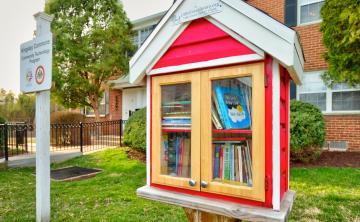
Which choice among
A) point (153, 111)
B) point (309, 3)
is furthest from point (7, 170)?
point (309, 3)

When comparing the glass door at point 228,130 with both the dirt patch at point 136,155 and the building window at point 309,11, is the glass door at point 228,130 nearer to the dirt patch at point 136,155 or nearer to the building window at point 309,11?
the dirt patch at point 136,155

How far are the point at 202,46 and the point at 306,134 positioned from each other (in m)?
5.11

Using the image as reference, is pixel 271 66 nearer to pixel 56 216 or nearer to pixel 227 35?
pixel 227 35

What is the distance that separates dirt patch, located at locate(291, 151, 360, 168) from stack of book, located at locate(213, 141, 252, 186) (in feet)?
16.9

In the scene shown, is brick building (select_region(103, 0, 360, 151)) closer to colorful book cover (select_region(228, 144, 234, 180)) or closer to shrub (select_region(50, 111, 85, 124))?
shrub (select_region(50, 111, 85, 124))

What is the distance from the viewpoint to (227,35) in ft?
5.31

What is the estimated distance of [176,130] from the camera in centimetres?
189

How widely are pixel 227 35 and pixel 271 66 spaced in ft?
1.13

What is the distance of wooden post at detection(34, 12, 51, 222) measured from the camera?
3.23 m

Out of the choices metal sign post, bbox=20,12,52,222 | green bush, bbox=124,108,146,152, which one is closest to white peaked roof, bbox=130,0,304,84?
metal sign post, bbox=20,12,52,222

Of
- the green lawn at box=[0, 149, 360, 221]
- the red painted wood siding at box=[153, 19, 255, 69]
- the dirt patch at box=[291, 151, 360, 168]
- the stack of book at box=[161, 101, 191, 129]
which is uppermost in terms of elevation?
the red painted wood siding at box=[153, 19, 255, 69]

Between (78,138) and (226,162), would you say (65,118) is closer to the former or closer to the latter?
(78,138)

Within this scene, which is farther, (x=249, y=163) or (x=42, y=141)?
(x=42, y=141)

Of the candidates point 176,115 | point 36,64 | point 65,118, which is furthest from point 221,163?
point 65,118
